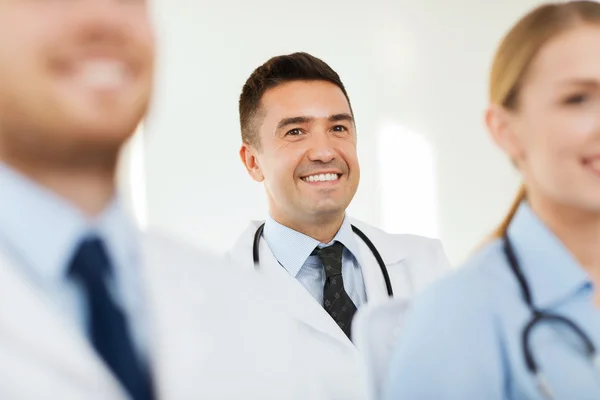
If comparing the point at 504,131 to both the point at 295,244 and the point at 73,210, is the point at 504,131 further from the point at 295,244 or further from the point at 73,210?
the point at 295,244

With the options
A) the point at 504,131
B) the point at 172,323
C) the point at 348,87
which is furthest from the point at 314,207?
the point at 348,87

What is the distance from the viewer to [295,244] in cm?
98

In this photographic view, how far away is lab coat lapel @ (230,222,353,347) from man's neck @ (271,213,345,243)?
0.20ft

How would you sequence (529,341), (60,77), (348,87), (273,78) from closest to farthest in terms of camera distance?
(60,77) < (529,341) < (273,78) < (348,87)

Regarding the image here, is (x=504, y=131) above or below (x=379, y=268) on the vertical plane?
above

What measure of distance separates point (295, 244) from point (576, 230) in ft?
1.64

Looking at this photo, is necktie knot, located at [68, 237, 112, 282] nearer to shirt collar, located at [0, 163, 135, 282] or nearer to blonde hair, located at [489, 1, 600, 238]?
shirt collar, located at [0, 163, 135, 282]

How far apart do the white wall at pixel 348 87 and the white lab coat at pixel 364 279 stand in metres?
0.61

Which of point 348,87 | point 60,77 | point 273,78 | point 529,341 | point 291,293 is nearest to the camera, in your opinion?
point 60,77

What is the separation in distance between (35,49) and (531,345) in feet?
1.33

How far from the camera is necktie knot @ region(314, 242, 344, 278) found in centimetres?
93

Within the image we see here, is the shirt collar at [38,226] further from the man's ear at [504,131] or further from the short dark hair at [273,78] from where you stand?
Answer: the short dark hair at [273,78]

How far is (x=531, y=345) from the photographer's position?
50cm

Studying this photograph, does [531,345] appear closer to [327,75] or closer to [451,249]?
[327,75]
